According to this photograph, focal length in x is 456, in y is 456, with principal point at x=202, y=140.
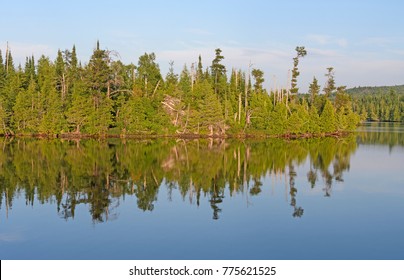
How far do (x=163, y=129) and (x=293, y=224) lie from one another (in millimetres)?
49932

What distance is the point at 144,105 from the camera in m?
66.1

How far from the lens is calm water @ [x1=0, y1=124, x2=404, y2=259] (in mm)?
13242

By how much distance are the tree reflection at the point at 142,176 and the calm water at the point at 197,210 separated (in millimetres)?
68

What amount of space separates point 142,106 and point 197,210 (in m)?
48.5

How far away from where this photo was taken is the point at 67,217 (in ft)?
54.9

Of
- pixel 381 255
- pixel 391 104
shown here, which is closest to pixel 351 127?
pixel 381 255

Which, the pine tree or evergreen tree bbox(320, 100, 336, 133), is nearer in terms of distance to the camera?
the pine tree

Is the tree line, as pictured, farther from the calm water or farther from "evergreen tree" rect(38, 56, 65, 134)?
the calm water

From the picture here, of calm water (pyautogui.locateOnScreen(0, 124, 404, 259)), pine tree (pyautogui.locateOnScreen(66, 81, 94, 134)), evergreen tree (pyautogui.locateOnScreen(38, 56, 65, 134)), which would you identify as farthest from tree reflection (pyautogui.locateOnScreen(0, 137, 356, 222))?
evergreen tree (pyautogui.locateOnScreen(38, 56, 65, 134))

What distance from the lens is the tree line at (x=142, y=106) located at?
64.2 m

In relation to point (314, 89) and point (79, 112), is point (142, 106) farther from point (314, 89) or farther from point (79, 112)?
point (314, 89)

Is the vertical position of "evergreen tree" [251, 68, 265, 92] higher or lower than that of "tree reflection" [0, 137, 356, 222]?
higher

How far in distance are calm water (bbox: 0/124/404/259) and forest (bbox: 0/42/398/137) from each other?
31779 millimetres

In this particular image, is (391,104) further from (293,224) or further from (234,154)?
(293,224)
